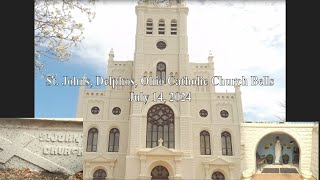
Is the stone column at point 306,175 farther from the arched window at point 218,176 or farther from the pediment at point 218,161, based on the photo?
the arched window at point 218,176

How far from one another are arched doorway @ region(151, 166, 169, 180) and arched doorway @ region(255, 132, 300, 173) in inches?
151

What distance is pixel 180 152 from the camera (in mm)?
14859

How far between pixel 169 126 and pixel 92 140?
345 centimetres

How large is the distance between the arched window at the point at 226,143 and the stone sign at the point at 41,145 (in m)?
7.04

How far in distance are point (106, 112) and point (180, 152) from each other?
12.8 ft

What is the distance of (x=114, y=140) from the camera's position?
15945 mm

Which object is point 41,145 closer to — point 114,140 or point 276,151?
point 114,140

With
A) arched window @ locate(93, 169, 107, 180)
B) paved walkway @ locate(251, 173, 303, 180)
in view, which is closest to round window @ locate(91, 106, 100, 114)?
arched window @ locate(93, 169, 107, 180)

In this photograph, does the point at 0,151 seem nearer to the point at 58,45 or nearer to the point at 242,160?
the point at 58,45

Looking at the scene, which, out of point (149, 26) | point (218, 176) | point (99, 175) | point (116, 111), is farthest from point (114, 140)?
point (149, 26)

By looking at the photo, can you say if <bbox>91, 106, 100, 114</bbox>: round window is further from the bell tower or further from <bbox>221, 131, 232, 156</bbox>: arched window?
<bbox>221, 131, 232, 156</bbox>: arched window

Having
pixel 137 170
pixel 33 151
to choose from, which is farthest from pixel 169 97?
pixel 33 151

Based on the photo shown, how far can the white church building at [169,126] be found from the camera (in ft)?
46.9

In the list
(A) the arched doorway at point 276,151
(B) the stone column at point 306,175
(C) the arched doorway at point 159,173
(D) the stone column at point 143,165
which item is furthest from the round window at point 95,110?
(B) the stone column at point 306,175
